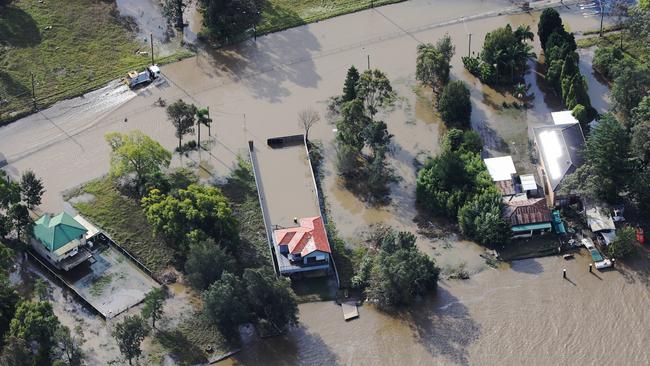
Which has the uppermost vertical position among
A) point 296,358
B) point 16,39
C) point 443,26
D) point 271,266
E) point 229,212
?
point 16,39

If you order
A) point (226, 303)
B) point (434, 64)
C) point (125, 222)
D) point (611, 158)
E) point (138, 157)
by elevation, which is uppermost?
point (138, 157)

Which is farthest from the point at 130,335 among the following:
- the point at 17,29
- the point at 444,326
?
the point at 17,29

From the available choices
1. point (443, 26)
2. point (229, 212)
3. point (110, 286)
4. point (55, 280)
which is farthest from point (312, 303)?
point (443, 26)

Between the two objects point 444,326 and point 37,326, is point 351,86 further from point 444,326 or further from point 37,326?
point 37,326

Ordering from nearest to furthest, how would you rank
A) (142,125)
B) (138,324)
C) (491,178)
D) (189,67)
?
(138,324) → (491,178) → (142,125) → (189,67)

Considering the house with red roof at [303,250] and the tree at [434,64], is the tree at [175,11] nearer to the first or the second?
the tree at [434,64]

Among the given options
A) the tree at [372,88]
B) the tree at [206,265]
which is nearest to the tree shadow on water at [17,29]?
the tree at [372,88]

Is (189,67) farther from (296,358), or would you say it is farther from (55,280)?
(296,358)

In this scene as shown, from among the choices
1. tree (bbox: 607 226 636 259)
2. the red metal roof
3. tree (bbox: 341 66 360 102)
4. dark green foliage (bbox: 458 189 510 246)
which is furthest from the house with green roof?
tree (bbox: 607 226 636 259)
